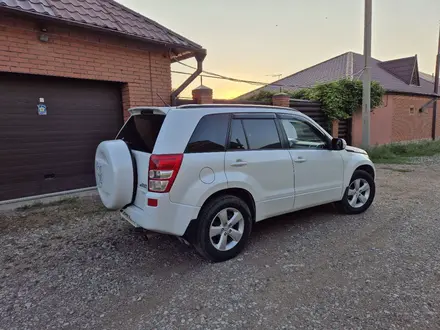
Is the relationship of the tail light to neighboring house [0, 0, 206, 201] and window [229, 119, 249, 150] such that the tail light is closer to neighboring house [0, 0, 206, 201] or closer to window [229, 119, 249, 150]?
window [229, 119, 249, 150]

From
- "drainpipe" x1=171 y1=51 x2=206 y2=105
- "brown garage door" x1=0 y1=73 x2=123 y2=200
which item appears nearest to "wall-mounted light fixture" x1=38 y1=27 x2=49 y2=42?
"brown garage door" x1=0 y1=73 x2=123 y2=200

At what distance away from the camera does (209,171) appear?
3117 millimetres

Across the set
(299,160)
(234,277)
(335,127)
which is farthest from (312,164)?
(335,127)

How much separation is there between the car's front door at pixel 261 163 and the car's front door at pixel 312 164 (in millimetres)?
158

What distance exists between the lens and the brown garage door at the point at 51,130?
5.48m

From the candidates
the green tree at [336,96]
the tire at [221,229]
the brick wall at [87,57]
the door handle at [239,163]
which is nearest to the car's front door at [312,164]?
the door handle at [239,163]

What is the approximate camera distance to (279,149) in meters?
3.76

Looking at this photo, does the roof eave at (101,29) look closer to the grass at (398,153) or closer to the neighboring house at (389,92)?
the neighboring house at (389,92)

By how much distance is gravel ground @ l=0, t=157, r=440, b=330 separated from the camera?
7.73 ft

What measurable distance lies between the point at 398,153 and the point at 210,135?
12.3 meters

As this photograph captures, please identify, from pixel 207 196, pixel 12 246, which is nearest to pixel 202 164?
pixel 207 196

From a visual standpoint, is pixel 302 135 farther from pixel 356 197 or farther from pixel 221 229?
pixel 221 229

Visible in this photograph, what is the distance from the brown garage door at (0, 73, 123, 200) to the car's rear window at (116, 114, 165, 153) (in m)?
3.03

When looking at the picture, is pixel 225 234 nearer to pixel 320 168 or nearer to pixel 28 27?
pixel 320 168
